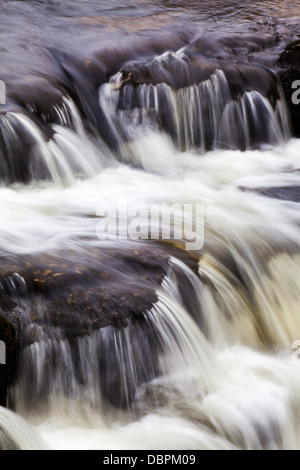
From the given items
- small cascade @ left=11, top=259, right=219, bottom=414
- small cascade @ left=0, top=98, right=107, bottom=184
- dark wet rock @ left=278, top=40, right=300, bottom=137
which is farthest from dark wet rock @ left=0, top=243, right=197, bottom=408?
dark wet rock @ left=278, top=40, right=300, bottom=137

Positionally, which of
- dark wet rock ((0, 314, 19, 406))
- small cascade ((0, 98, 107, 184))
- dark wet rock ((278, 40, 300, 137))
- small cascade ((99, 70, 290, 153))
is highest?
dark wet rock ((278, 40, 300, 137))

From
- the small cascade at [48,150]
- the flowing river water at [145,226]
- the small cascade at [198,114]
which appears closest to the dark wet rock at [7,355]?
the flowing river water at [145,226]

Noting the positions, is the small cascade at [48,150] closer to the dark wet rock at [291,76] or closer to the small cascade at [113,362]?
the small cascade at [113,362]

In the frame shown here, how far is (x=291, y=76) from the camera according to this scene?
8.31 meters

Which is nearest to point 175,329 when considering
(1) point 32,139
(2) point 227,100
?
Result: (1) point 32,139

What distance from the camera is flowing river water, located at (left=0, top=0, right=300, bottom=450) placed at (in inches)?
166

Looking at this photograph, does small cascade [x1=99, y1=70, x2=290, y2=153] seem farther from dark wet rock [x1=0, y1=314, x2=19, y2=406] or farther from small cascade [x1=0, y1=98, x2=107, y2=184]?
dark wet rock [x1=0, y1=314, x2=19, y2=406]

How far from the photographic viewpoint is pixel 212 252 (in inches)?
209

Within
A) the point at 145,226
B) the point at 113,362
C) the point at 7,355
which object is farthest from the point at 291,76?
the point at 7,355

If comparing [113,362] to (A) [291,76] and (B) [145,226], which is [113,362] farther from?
(A) [291,76]

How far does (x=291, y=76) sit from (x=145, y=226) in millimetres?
3410

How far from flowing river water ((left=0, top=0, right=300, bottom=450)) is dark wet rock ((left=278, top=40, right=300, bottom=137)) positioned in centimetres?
11
